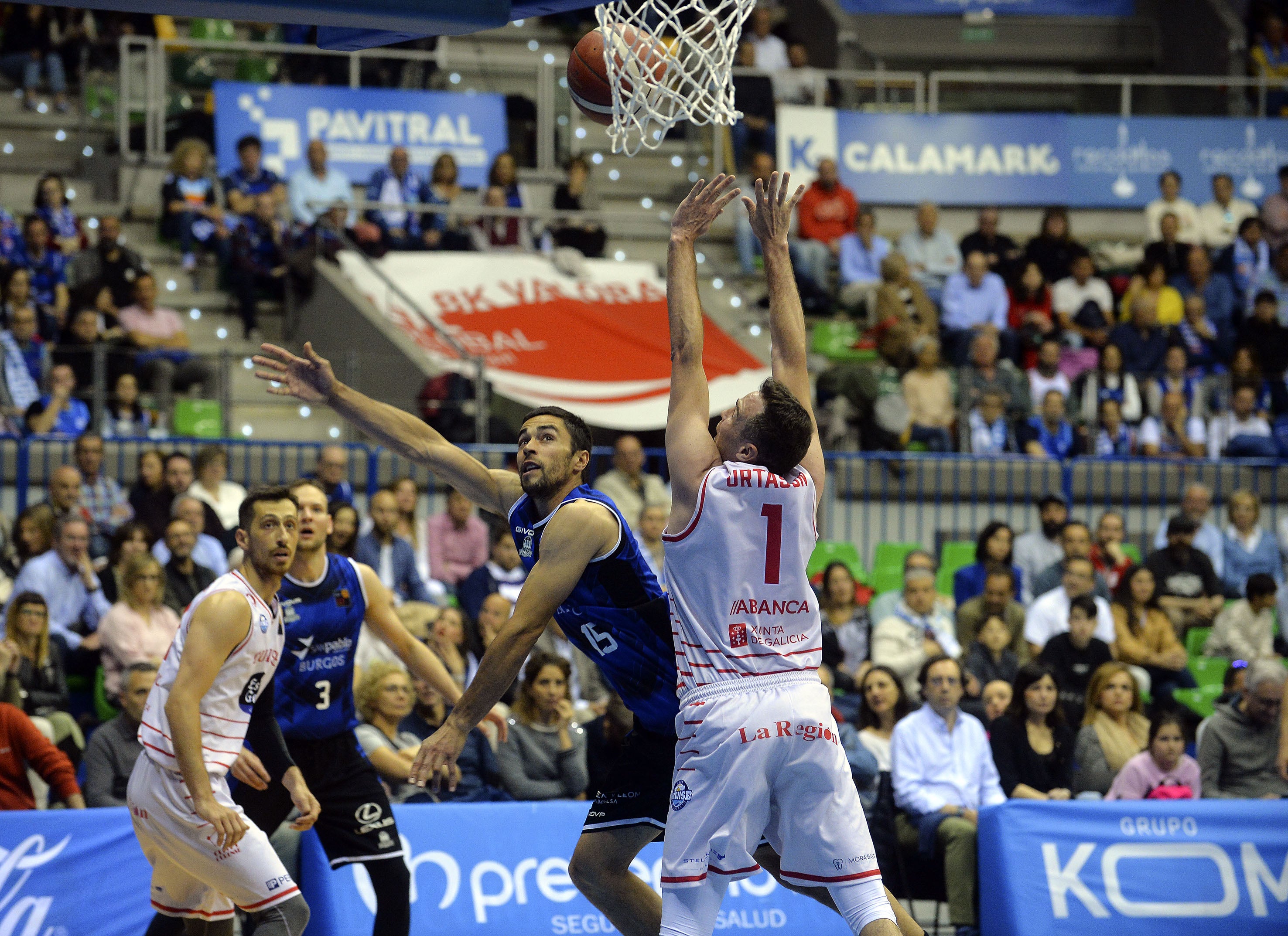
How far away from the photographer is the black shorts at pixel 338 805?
7086 mm

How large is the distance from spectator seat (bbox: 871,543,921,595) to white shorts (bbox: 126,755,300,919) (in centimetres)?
762

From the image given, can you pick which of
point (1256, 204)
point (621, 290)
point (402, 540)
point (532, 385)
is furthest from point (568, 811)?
point (1256, 204)

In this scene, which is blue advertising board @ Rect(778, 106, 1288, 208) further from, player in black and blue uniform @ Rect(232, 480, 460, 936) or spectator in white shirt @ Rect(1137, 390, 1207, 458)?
player in black and blue uniform @ Rect(232, 480, 460, 936)

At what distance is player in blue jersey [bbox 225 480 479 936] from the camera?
7.11 meters

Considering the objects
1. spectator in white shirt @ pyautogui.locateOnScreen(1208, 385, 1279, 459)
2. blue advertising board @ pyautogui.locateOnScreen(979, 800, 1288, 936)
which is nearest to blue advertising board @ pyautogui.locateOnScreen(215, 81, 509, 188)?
spectator in white shirt @ pyautogui.locateOnScreen(1208, 385, 1279, 459)

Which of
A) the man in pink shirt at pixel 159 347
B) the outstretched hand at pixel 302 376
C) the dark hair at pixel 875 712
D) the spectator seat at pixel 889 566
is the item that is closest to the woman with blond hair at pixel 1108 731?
the dark hair at pixel 875 712

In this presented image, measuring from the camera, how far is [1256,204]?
1941 centimetres

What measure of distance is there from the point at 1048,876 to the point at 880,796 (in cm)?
116

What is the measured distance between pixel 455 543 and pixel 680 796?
287 inches

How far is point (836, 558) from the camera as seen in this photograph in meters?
13.7

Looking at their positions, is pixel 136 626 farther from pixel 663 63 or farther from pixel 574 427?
pixel 663 63

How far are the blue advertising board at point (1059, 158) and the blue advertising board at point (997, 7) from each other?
7.01ft

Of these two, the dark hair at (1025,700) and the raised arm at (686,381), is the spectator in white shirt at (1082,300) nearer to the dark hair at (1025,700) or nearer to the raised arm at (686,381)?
the dark hair at (1025,700)

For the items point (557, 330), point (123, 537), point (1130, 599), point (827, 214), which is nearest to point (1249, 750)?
point (1130, 599)
